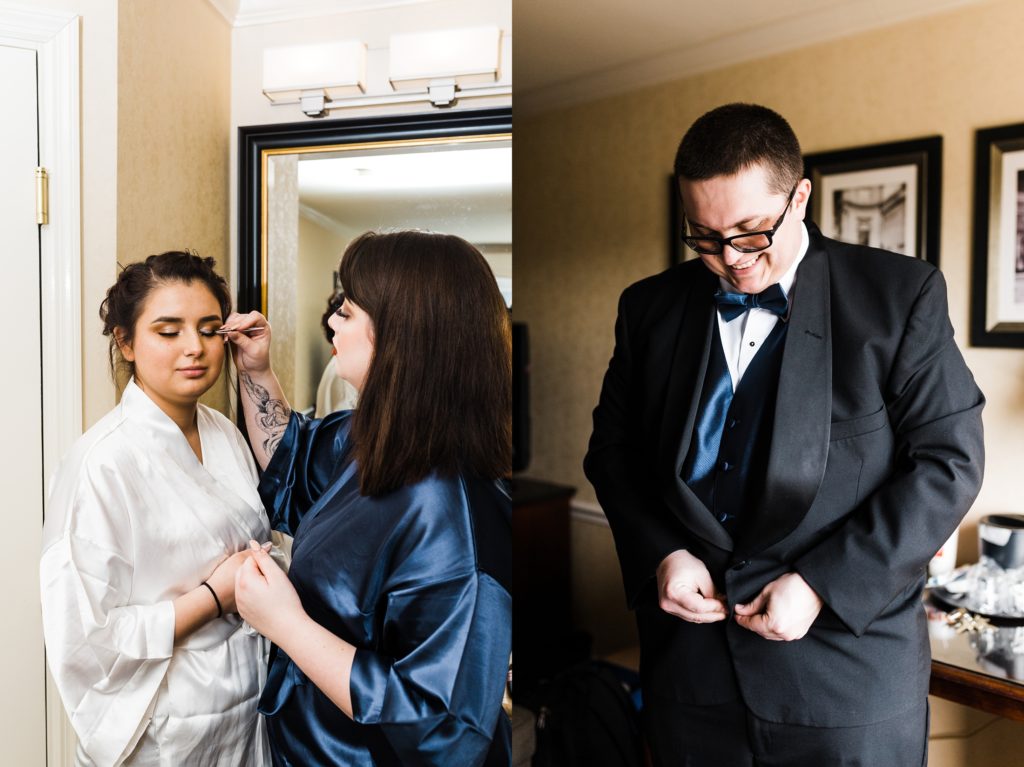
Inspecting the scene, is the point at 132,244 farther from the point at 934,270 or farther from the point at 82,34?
the point at 934,270

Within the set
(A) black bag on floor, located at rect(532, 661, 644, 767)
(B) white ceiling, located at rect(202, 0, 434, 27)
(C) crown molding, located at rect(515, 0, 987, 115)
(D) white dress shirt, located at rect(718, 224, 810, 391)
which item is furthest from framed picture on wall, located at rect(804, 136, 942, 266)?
(B) white ceiling, located at rect(202, 0, 434, 27)

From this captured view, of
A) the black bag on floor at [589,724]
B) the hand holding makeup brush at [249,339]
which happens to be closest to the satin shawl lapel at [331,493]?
the hand holding makeup brush at [249,339]

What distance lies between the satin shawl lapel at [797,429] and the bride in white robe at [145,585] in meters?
0.70

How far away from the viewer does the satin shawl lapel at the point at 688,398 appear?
1160 millimetres

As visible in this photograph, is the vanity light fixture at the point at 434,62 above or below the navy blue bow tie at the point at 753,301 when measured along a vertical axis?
above

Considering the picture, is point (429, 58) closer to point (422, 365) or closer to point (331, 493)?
point (422, 365)

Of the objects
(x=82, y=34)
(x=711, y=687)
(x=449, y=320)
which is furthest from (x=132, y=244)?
(x=711, y=687)

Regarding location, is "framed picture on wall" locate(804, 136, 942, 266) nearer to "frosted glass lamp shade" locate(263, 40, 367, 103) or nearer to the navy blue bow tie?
the navy blue bow tie

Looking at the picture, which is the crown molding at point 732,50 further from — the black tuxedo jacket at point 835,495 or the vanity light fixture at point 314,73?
the vanity light fixture at point 314,73

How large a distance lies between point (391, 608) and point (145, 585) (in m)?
0.26

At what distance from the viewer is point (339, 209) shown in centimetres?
93

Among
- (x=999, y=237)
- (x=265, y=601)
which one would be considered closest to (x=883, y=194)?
(x=999, y=237)

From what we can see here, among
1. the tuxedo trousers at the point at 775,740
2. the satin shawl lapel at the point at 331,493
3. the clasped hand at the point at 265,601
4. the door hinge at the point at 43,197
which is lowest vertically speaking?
the tuxedo trousers at the point at 775,740

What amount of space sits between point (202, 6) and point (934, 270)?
1.02m
